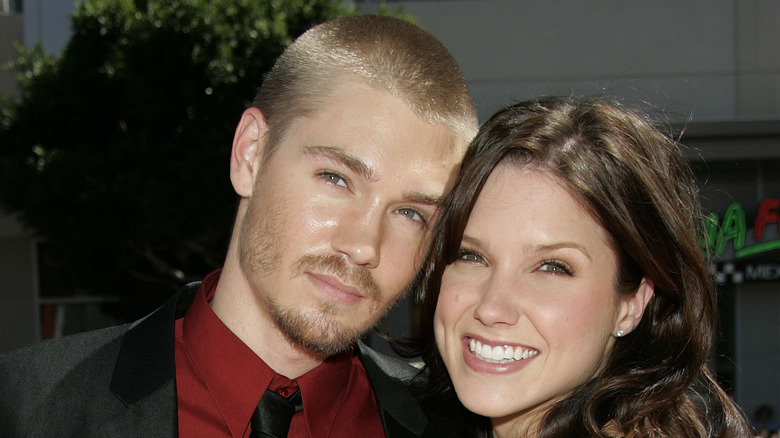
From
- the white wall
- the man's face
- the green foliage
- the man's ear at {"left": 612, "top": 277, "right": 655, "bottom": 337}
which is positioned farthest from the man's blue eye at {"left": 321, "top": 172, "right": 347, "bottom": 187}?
the white wall

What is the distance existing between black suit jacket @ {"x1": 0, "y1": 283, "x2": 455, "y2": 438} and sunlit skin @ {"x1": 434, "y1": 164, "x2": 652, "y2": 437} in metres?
0.86

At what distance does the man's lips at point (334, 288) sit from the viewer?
6.98 ft

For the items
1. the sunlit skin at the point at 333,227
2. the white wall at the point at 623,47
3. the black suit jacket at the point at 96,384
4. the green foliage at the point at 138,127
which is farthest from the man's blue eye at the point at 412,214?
the white wall at the point at 623,47

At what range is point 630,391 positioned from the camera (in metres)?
2.26

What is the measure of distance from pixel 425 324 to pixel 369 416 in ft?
1.62

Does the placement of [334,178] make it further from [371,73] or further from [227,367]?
[227,367]

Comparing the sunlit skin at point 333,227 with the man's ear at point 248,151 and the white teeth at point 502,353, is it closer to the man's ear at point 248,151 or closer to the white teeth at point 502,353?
the man's ear at point 248,151

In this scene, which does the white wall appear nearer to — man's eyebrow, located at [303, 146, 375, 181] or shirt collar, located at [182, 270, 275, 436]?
man's eyebrow, located at [303, 146, 375, 181]

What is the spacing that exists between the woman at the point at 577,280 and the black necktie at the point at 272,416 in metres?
0.51

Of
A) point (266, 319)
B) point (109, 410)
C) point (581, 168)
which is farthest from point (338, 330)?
point (581, 168)

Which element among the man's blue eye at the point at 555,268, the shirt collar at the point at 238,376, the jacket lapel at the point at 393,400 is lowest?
the jacket lapel at the point at 393,400

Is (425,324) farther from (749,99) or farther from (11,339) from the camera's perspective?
(11,339)

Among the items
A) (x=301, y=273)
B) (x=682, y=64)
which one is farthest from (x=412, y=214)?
(x=682, y=64)

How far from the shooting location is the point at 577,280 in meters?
2.11
